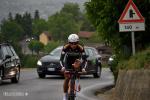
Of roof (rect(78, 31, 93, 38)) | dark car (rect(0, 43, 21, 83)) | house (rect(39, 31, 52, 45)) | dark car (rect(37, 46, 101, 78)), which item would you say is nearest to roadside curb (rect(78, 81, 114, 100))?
dark car (rect(0, 43, 21, 83))

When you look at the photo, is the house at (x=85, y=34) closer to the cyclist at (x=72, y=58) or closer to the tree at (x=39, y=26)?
the tree at (x=39, y=26)

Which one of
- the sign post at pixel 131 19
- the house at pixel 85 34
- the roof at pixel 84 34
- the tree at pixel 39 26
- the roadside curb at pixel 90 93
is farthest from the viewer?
the tree at pixel 39 26

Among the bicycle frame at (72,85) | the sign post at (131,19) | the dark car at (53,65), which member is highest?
the sign post at (131,19)

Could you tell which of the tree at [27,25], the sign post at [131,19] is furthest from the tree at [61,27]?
the sign post at [131,19]

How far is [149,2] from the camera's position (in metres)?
19.3

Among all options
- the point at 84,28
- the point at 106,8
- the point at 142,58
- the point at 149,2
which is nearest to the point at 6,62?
the point at 106,8

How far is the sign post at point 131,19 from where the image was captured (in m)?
17.5

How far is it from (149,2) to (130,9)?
6.16 feet

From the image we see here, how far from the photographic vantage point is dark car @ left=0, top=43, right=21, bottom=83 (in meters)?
24.5

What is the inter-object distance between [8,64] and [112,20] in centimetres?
575

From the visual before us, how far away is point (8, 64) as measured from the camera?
25.1 m

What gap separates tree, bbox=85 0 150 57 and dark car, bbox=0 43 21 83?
4.06m

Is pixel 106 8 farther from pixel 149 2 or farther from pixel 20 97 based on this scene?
pixel 20 97

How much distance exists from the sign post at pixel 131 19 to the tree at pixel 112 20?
1.96 m
